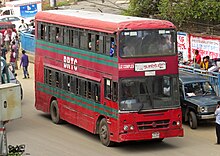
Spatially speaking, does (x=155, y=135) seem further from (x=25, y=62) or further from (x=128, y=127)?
(x=25, y=62)

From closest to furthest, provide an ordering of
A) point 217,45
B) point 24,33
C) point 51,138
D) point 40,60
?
point 51,138, point 40,60, point 217,45, point 24,33

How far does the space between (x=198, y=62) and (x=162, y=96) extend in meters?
10.4

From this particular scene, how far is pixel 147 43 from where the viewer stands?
19.7 metres

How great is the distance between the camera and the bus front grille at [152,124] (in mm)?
19578

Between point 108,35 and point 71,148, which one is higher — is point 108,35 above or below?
above

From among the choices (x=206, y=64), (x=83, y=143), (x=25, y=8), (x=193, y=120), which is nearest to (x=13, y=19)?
(x=25, y=8)

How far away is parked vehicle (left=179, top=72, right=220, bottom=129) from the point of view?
22.6 metres

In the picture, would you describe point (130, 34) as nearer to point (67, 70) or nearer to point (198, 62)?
point (67, 70)

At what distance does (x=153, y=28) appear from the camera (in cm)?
1981

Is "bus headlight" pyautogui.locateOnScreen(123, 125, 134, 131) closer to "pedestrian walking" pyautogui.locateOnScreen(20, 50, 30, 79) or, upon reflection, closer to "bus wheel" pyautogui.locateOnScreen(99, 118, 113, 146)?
"bus wheel" pyautogui.locateOnScreen(99, 118, 113, 146)

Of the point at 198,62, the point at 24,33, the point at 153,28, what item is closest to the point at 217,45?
the point at 198,62

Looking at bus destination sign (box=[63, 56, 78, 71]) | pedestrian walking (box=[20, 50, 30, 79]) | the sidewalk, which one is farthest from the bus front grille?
the sidewalk

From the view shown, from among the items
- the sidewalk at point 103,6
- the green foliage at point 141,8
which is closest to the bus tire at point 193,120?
the green foliage at point 141,8

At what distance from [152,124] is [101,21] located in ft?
11.5
